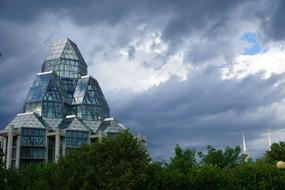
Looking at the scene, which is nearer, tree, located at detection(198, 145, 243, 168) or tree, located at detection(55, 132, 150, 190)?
tree, located at detection(55, 132, 150, 190)

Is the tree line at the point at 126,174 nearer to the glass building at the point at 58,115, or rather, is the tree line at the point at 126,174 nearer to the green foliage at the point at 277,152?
the green foliage at the point at 277,152

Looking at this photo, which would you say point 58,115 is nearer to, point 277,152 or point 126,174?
point 277,152

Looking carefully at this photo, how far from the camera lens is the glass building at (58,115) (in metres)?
113

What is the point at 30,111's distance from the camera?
410 ft

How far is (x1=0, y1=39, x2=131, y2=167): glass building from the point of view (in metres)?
113

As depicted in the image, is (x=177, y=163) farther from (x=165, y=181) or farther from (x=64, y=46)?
(x=64, y=46)

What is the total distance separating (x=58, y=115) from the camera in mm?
125562

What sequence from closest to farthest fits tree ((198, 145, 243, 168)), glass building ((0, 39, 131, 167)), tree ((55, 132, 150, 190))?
tree ((55, 132, 150, 190)) → tree ((198, 145, 243, 168)) → glass building ((0, 39, 131, 167))

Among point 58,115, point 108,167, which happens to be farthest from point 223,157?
point 58,115

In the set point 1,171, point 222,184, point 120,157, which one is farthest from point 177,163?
point 1,171

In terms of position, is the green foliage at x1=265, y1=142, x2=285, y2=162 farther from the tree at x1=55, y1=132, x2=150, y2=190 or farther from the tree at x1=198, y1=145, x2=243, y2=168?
the tree at x1=55, y1=132, x2=150, y2=190

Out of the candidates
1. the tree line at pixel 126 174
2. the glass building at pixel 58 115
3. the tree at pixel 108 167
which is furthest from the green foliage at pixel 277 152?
the glass building at pixel 58 115

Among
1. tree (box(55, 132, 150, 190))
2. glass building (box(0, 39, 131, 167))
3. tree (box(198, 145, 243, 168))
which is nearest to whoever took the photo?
tree (box(55, 132, 150, 190))

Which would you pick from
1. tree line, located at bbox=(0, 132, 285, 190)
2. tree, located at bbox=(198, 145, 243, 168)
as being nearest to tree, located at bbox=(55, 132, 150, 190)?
tree line, located at bbox=(0, 132, 285, 190)
